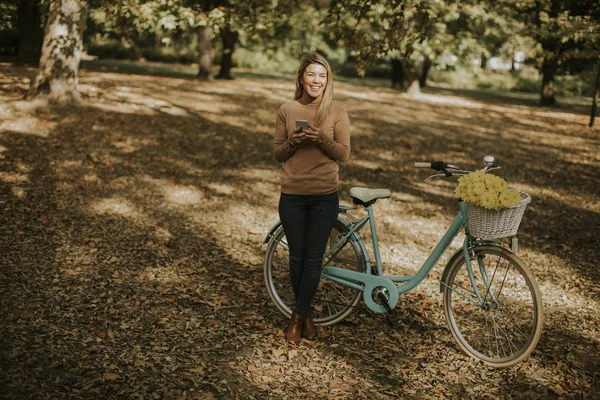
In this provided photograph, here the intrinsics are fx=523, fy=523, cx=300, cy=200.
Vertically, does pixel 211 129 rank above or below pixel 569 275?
above

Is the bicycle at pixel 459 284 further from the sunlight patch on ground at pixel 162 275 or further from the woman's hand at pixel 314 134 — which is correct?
the sunlight patch on ground at pixel 162 275

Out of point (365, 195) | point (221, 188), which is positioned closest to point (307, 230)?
point (365, 195)

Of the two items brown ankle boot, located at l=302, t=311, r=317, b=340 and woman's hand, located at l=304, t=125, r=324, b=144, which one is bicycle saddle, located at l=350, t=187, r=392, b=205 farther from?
brown ankle boot, located at l=302, t=311, r=317, b=340

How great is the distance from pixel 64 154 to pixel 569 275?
7.84m

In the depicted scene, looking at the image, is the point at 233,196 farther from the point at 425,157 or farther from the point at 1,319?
the point at 425,157

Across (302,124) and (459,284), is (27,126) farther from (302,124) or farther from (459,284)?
(459,284)

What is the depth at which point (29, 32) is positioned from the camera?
67.7 ft

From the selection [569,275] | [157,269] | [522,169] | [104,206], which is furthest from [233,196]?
[522,169]

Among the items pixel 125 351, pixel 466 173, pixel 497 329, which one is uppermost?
pixel 466 173

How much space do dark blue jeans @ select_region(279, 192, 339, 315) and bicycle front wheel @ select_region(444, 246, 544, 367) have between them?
1009 mm

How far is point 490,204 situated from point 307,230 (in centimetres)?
128

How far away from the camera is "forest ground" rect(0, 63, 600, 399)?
3.72 meters

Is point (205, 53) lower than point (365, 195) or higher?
higher

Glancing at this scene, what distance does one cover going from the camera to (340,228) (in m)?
4.21
